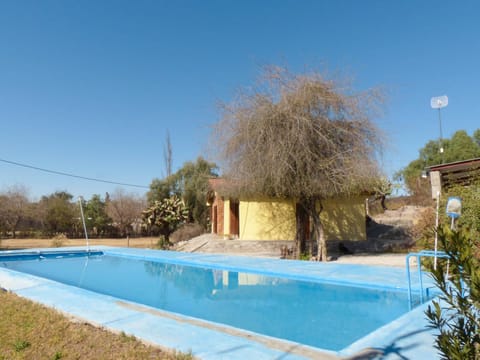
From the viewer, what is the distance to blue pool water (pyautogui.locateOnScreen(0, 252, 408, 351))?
7332 mm

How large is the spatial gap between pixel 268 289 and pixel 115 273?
7.45 meters

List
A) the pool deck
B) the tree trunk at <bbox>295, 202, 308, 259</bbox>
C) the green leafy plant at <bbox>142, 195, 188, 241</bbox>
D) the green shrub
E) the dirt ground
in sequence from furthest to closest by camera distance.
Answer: the dirt ground < the green leafy plant at <bbox>142, 195, 188, 241</bbox> < the green shrub < the tree trunk at <bbox>295, 202, 308, 259</bbox> < the pool deck

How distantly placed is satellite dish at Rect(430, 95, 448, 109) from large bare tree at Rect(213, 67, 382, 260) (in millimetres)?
4767

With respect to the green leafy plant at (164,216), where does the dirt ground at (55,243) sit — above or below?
below

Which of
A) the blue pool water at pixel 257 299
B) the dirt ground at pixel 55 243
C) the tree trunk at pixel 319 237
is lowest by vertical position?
the blue pool water at pixel 257 299

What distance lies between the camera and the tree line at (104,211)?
34719 mm

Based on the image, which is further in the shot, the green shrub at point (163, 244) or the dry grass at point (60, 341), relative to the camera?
the green shrub at point (163, 244)

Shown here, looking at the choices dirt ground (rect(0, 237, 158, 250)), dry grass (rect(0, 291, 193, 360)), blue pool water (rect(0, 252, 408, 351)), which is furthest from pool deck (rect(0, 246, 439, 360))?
dirt ground (rect(0, 237, 158, 250))

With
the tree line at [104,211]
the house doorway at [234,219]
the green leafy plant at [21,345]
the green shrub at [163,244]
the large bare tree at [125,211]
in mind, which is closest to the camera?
the green leafy plant at [21,345]

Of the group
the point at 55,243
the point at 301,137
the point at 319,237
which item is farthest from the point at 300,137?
the point at 55,243

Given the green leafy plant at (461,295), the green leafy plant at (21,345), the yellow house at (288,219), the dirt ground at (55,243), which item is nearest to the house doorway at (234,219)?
the yellow house at (288,219)

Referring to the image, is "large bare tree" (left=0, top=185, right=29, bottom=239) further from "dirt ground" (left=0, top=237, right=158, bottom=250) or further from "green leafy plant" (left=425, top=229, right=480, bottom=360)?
"green leafy plant" (left=425, top=229, right=480, bottom=360)

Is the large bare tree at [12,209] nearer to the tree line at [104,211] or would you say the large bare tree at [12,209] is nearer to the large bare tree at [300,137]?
the tree line at [104,211]

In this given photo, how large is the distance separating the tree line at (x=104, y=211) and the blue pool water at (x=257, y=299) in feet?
64.8
